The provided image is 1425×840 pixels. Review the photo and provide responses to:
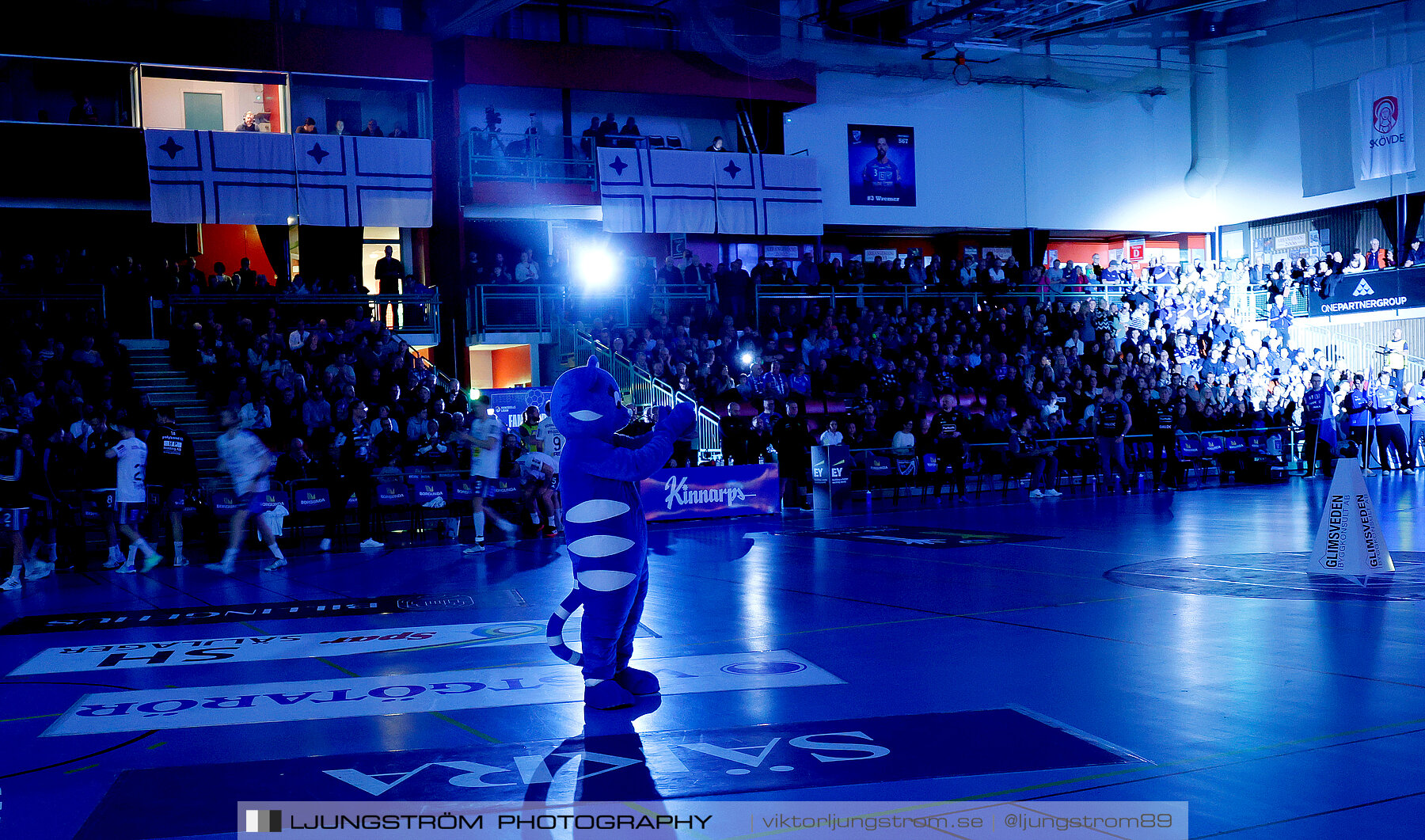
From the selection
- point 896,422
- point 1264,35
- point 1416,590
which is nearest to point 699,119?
point 896,422

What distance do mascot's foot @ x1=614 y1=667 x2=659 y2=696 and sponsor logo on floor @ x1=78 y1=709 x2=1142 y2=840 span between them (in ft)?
2.40

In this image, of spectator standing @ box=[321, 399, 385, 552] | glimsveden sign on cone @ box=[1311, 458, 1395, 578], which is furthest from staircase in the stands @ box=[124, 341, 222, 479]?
glimsveden sign on cone @ box=[1311, 458, 1395, 578]

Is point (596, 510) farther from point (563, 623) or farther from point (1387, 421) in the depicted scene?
point (1387, 421)

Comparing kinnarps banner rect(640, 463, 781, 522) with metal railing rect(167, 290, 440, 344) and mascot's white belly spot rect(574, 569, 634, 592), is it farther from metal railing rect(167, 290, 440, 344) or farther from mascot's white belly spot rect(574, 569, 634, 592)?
mascot's white belly spot rect(574, 569, 634, 592)

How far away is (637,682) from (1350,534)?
654 cm

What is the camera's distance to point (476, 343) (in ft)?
84.0

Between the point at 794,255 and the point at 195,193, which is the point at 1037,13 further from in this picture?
the point at 195,193

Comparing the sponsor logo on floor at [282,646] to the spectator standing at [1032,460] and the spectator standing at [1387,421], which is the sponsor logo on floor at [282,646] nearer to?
the spectator standing at [1032,460]

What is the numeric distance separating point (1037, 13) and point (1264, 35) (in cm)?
1013

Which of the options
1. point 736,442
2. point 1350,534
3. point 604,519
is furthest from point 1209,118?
point 604,519

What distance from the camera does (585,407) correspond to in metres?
6.16

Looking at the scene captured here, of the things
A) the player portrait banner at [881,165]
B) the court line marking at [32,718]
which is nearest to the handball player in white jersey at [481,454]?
the court line marking at [32,718]

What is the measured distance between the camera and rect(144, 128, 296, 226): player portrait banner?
78.6 feet

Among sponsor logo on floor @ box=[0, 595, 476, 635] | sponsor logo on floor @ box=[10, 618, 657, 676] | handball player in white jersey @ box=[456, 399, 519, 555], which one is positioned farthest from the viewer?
handball player in white jersey @ box=[456, 399, 519, 555]
